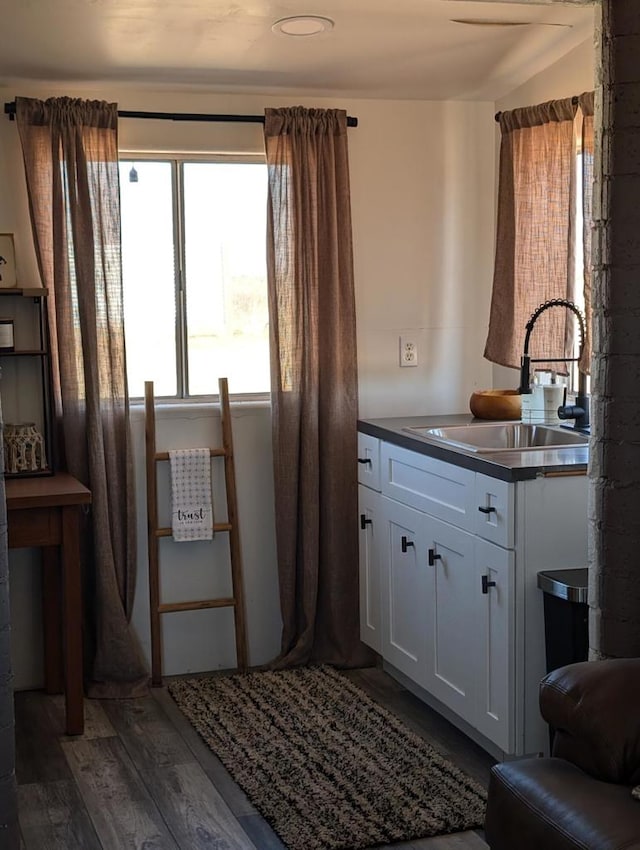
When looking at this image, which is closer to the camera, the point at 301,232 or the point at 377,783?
the point at 377,783

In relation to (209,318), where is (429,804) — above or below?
below

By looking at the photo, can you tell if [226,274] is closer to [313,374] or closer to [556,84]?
[313,374]

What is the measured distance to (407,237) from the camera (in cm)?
445

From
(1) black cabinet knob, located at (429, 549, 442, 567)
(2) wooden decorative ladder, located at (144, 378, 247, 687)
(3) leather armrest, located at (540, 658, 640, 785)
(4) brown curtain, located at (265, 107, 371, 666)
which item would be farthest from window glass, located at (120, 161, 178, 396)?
(3) leather armrest, located at (540, 658, 640, 785)

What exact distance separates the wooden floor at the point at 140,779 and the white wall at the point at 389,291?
462mm

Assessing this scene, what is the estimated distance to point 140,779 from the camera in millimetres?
3346

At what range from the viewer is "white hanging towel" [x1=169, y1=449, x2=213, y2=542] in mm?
4207

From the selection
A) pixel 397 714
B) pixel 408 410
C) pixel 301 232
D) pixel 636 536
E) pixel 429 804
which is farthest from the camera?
pixel 408 410

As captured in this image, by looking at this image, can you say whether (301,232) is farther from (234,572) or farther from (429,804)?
(429,804)

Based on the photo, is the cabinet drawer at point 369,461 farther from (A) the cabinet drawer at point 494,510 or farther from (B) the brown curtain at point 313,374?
(A) the cabinet drawer at point 494,510

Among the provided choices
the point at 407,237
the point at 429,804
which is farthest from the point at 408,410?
the point at 429,804

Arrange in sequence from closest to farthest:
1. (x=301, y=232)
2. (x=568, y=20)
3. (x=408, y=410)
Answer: (x=568, y=20) < (x=301, y=232) < (x=408, y=410)

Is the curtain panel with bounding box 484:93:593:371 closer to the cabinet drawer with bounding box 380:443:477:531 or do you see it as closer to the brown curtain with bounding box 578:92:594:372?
the brown curtain with bounding box 578:92:594:372

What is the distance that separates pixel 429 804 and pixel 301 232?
2.12m
